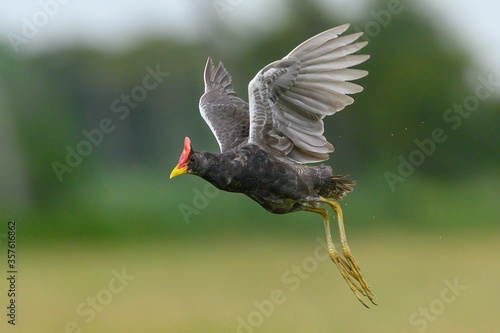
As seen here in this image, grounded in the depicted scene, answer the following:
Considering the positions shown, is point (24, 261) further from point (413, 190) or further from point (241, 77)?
point (413, 190)

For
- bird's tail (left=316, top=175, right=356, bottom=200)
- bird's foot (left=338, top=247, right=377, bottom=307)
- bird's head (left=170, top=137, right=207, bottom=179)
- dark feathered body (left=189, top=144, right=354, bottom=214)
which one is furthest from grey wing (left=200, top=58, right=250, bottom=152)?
bird's foot (left=338, top=247, right=377, bottom=307)

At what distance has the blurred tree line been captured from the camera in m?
19.2

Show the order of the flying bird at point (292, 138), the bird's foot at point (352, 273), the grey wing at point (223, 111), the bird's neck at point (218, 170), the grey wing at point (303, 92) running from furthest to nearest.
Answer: the grey wing at point (223, 111) < the bird's foot at point (352, 273) < the grey wing at point (303, 92) < the flying bird at point (292, 138) < the bird's neck at point (218, 170)

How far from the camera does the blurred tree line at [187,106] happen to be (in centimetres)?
1925

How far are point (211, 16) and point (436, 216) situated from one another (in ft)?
27.9

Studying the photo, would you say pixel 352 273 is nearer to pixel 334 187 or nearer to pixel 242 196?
pixel 334 187

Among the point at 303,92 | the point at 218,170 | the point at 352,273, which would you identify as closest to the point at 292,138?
the point at 303,92

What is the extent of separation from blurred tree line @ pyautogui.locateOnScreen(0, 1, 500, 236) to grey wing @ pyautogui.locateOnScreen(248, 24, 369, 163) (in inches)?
397

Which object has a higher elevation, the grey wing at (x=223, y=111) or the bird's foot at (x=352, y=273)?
the grey wing at (x=223, y=111)

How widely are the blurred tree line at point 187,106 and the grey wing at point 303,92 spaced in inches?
397

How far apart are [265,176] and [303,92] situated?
0.85m

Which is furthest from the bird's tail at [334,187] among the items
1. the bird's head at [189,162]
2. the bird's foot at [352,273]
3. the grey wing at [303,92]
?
the bird's head at [189,162]

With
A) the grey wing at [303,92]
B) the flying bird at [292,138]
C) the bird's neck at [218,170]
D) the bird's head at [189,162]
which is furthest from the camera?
the grey wing at [303,92]

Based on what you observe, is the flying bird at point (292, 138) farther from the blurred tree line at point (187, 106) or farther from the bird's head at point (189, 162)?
the blurred tree line at point (187, 106)
